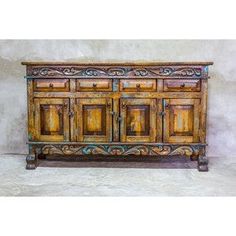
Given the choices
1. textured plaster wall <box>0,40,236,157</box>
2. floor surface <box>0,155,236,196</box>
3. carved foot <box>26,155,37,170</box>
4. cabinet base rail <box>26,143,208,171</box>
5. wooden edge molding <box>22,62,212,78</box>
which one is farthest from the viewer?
textured plaster wall <box>0,40,236,157</box>

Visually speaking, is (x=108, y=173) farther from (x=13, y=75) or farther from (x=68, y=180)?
(x=13, y=75)

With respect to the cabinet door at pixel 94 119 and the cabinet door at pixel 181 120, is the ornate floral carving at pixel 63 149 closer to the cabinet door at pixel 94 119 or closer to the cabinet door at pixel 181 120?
the cabinet door at pixel 94 119

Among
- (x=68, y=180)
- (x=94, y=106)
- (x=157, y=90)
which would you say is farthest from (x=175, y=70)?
(x=68, y=180)

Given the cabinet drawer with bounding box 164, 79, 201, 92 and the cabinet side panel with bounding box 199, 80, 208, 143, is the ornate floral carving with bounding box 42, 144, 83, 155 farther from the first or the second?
the cabinet side panel with bounding box 199, 80, 208, 143

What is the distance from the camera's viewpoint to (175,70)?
3686 millimetres

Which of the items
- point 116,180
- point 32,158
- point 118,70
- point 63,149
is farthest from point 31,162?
point 118,70

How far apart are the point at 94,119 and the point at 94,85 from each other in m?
0.31

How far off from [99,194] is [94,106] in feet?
2.98

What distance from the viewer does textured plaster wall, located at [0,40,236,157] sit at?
4.37m

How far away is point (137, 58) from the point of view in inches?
173

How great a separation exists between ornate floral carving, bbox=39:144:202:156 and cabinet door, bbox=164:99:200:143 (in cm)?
8

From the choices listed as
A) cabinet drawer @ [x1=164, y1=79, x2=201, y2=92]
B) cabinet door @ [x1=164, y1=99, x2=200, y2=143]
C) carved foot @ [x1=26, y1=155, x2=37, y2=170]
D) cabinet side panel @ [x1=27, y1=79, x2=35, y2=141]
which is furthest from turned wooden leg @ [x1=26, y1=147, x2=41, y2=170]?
cabinet drawer @ [x1=164, y1=79, x2=201, y2=92]

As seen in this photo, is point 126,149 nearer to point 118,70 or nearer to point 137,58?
point 118,70

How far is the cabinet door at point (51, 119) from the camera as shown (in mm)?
3779
